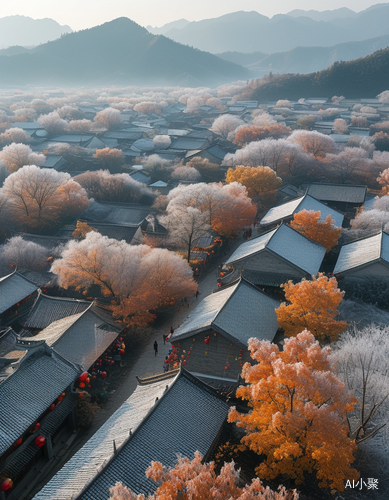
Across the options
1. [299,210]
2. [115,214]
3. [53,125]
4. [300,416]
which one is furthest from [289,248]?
[53,125]

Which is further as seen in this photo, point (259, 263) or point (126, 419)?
point (259, 263)

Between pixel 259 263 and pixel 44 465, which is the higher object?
pixel 259 263

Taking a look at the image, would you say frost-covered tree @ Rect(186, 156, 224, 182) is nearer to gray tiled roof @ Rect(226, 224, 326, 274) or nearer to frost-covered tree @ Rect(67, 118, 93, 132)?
gray tiled roof @ Rect(226, 224, 326, 274)

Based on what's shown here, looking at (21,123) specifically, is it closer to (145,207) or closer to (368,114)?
(145,207)

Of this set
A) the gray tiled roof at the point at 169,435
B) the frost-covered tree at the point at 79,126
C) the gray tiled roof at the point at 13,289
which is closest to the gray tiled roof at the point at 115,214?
the gray tiled roof at the point at 13,289

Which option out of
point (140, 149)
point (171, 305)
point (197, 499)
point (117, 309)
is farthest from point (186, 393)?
point (140, 149)

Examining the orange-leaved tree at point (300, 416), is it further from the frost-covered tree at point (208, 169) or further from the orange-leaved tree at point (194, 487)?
the frost-covered tree at point (208, 169)
